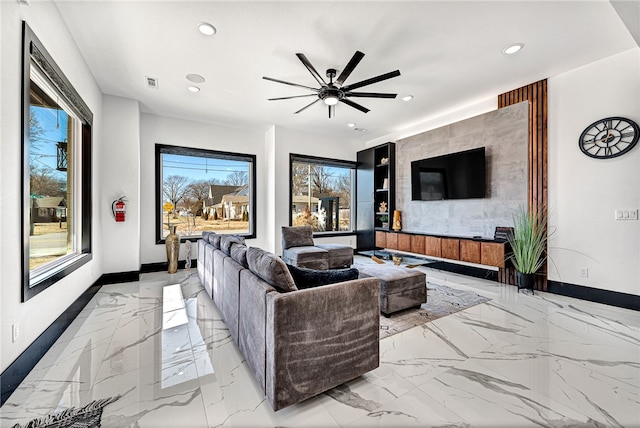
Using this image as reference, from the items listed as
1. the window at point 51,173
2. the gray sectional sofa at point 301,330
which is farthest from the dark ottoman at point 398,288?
the window at point 51,173

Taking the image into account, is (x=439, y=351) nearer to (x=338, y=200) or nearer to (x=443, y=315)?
(x=443, y=315)

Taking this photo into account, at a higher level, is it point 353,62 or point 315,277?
point 353,62

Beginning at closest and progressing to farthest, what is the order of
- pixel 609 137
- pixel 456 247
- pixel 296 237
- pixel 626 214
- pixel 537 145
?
1. pixel 626 214
2. pixel 609 137
3. pixel 537 145
4. pixel 456 247
5. pixel 296 237

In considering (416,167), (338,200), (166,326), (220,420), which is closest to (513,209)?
(416,167)

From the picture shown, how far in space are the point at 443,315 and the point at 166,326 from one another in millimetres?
2895

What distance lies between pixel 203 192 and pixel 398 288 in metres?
4.54

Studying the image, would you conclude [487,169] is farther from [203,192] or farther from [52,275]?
[52,275]

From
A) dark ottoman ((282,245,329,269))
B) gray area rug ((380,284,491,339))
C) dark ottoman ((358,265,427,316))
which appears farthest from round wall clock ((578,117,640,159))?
dark ottoman ((282,245,329,269))

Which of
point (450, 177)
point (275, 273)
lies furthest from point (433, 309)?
point (450, 177)

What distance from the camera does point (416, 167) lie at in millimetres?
5648

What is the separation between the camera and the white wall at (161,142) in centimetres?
501

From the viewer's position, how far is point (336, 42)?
9.55ft

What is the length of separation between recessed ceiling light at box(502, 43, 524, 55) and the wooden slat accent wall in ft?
3.78

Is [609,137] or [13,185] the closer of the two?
[13,185]
